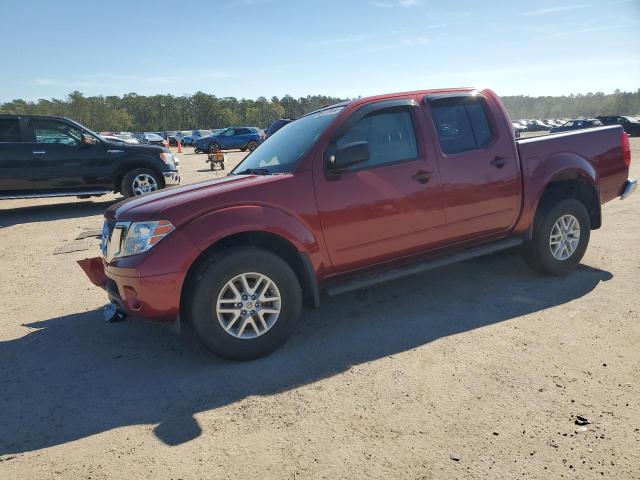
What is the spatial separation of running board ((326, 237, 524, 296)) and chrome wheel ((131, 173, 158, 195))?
7.27 m

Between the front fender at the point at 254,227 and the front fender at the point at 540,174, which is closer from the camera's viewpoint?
the front fender at the point at 254,227

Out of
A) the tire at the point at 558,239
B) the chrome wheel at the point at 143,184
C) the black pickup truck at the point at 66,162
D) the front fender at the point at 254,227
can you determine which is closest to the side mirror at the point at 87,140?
the black pickup truck at the point at 66,162

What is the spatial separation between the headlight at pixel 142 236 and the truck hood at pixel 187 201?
4cm

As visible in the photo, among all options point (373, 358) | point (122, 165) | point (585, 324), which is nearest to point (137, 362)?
point (373, 358)

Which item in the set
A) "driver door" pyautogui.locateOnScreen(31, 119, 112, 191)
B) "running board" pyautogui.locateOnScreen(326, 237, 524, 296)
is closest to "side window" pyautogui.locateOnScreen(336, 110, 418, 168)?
"running board" pyautogui.locateOnScreen(326, 237, 524, 296)

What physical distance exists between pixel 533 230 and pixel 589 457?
2.73 m

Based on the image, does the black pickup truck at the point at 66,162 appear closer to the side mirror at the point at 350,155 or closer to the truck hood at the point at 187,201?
the truck hood at the point at 187,201

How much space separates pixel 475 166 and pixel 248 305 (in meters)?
2.36

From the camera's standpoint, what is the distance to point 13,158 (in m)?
9.05

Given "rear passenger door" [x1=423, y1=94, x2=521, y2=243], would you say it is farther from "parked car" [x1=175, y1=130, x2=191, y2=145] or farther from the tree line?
the tree line

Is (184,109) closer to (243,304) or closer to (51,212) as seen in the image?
(51,212)

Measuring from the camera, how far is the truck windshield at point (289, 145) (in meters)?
3.75

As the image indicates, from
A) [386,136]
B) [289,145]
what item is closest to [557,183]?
[386,136]

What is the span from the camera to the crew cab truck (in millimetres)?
3201
